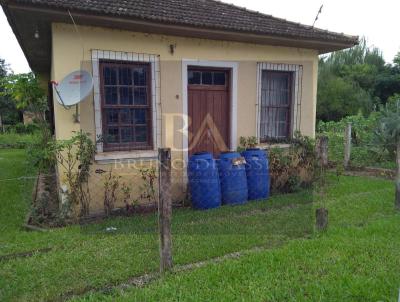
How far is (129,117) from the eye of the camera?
6.31m

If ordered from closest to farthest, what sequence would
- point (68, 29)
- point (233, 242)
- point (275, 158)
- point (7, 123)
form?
1. point (233, 242)
2. point (68, 29)
3. point (275, 158)
4. point (7, 123)

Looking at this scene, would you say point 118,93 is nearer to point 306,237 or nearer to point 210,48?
point 210,48

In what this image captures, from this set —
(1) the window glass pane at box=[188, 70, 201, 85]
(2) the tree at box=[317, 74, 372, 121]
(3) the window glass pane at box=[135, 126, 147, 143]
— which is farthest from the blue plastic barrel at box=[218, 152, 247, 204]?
(2) the tree at box=[317, 74, 372, 121]

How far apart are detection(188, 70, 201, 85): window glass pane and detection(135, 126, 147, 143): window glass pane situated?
145cm

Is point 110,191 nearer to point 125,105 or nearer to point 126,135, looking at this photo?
point 126,135

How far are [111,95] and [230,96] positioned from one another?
8.63 ft

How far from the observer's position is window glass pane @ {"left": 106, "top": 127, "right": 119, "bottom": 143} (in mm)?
6141

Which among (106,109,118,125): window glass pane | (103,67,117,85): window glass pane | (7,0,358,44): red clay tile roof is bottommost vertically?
(106,109,118,125): window glass pane

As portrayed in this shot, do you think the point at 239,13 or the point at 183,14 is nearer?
the point at 183,14

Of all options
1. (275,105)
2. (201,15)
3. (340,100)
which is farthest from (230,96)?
(340,100)

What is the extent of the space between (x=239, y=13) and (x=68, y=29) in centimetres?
409

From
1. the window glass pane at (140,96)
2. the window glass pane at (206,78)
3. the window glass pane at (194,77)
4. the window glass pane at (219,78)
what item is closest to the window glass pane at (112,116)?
the window glass pane at (140,96)

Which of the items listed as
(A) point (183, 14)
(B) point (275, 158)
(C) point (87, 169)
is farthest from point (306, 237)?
(A) point (183, 14)

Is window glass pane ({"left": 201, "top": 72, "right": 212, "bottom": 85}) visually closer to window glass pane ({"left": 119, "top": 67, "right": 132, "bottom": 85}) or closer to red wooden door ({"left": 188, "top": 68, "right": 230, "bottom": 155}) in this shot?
red wooden door ({"left": 188, "top": 68, "right": 230, "bottom": 155})
